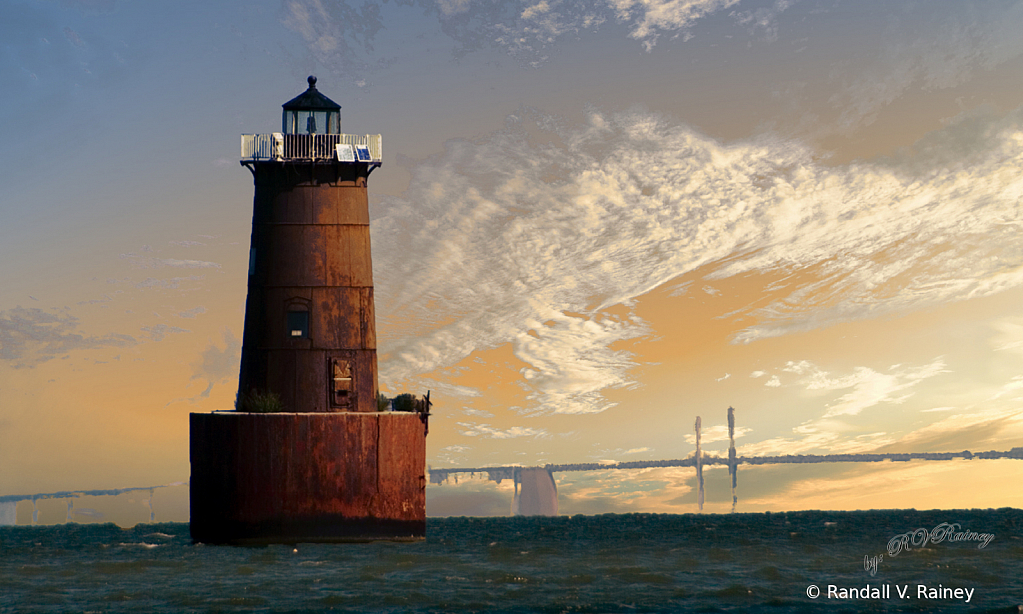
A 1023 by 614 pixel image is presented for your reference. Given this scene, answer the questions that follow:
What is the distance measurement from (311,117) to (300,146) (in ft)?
4.49

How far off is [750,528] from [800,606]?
3193 cm

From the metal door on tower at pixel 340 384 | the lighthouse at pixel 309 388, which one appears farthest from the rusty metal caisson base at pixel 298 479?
the metal door on tower at pixel 340 384

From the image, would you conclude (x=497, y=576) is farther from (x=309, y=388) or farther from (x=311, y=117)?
(x=311, y=117)

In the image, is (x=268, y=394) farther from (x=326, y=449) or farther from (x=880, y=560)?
(x=880, y=560)

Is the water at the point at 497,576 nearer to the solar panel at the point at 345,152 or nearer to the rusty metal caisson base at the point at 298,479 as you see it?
the rusty metal caisson base at the point at 298,479

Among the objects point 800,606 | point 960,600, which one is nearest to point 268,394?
point 800,606

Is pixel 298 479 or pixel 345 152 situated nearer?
pixel 298 479

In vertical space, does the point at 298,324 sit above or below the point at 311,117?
below

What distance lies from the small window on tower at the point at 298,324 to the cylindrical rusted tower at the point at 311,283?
36 millimetres

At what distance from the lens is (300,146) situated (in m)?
35.5

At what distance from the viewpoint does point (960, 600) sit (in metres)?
22.5

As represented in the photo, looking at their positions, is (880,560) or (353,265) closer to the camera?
(880,560)

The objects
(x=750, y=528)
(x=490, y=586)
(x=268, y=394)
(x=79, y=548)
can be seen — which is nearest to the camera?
(x=490, y=586)

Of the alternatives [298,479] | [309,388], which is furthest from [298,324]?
[298,479]
